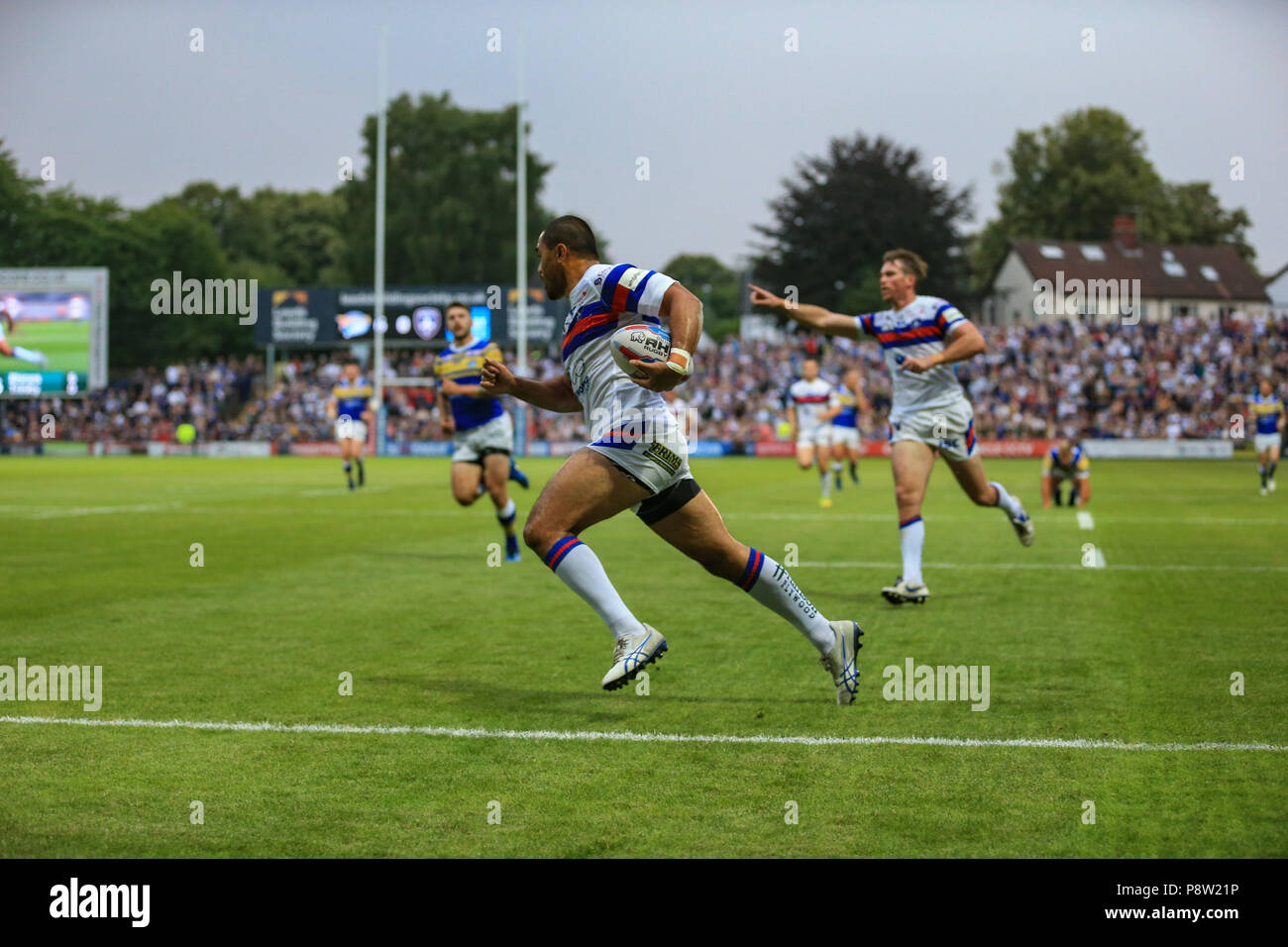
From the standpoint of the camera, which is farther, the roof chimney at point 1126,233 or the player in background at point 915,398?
the roof chimney at point 1126,233

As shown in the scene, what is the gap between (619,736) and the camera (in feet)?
18.7

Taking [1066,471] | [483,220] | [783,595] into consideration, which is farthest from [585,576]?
[483,220]

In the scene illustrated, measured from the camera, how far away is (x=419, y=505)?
71.0 feet

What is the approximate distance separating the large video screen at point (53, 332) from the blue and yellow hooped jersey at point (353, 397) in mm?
30262

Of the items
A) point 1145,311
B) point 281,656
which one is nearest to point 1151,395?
point 1145,311

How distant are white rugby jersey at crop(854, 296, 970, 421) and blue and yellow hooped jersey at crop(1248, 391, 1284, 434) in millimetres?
18727

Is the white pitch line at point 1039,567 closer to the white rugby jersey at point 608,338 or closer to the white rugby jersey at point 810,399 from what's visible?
the white rugby jersey at point 608,338

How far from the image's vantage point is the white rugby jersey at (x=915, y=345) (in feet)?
34.2

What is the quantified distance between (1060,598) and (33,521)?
13.9 meters

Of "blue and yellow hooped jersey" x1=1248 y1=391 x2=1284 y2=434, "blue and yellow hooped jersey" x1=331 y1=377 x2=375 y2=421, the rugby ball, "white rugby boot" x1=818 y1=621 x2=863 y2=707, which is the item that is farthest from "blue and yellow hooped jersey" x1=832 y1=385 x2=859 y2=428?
the rugby ball

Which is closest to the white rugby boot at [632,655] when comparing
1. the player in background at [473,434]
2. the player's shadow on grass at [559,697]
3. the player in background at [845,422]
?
the player's shadow on grass at [559,697]

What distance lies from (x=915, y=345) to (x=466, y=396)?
16.8 ft

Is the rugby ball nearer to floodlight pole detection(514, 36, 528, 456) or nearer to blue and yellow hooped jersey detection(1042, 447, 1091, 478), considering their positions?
blue and yellow hooped jersey detection(1042, 447, 1091, 478)

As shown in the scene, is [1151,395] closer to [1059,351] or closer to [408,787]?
[1059,351]
